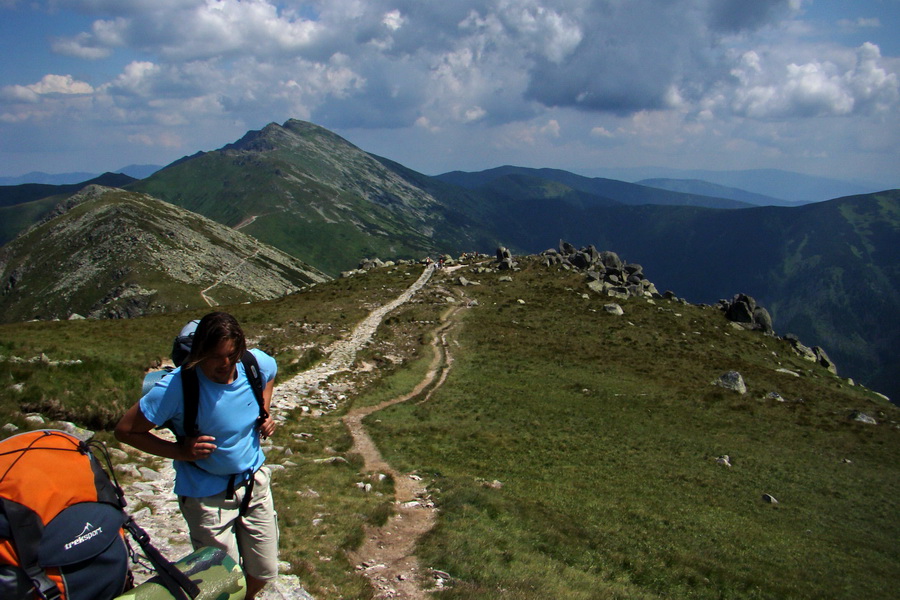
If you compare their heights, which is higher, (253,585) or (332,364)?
(253,585)

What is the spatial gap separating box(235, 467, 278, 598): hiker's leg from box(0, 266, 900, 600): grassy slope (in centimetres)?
318

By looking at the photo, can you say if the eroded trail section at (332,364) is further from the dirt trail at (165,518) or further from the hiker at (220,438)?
the hiker at (220,438)

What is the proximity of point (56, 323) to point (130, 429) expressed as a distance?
49.0m

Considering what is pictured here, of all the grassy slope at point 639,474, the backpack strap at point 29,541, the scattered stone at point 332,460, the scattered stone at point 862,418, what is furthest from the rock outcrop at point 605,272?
the backpack strap at point 29,541

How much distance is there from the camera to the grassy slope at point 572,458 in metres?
14.2

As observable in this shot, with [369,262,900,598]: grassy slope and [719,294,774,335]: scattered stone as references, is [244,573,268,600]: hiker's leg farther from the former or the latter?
[719,294,774,335]: scattered stone

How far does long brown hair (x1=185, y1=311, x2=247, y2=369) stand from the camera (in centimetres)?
617

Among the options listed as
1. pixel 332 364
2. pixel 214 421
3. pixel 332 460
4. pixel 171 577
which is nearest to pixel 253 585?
pixel 171 577

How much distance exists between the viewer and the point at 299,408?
2677 centimetres

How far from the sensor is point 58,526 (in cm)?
472

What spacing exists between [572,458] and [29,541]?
23.8 m

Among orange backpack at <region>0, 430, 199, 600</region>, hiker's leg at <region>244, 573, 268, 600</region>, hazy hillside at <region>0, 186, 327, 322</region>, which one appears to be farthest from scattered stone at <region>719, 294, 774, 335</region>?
hazy hillside at <region>0, 186, 327, 322</region>

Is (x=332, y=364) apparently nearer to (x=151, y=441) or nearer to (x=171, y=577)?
(x=151, y=441)

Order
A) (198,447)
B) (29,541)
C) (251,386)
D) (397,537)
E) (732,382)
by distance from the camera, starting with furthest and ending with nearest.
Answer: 1. (732,382)
2. (397,537)
3. (251,386)
4. (198,447)
5. (29,541)
